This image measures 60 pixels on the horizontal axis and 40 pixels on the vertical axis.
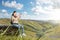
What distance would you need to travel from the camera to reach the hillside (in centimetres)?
728

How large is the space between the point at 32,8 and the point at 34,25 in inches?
17.1

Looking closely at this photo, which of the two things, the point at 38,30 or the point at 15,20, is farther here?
the point at 38,30

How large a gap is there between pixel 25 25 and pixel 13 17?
0.37m

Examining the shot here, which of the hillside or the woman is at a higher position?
the woman

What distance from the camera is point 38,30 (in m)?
7.48

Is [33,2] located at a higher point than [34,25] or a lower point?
higher

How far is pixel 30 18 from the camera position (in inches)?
296

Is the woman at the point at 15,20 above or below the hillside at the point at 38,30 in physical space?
above

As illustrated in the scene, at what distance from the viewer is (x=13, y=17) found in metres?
7.42

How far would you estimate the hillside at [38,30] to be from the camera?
7279mm

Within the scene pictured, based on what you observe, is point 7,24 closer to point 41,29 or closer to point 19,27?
point 19,27

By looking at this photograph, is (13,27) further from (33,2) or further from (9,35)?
(33,2)

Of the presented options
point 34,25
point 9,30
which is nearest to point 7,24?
point 9,30

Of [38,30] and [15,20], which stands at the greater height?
[15,20]
